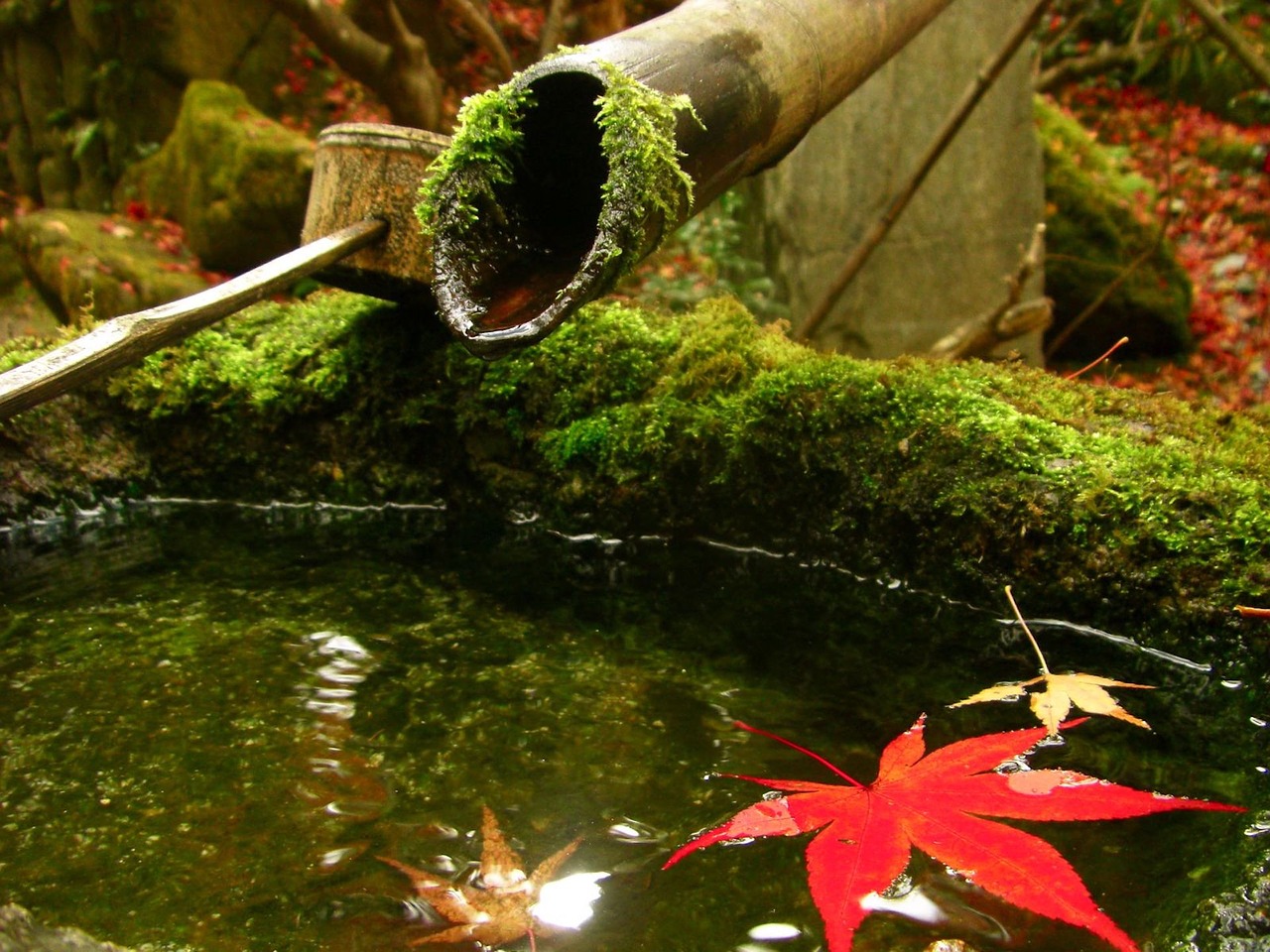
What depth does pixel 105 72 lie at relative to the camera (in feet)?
27.8

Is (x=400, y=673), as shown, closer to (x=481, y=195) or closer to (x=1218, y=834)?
(x=481, y=195)

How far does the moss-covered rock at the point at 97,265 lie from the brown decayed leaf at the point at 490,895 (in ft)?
19.7

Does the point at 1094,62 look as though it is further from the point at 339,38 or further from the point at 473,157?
the point at 473,157

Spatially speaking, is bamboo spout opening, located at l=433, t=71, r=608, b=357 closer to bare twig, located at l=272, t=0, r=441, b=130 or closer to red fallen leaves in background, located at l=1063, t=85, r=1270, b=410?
bare twig, located at l=272, t=0, r=441, b=130

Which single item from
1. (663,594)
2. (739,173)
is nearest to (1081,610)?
(663,594)

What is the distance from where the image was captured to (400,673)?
220 centimetres

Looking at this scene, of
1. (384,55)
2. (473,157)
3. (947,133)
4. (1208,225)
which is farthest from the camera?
(1208,225)

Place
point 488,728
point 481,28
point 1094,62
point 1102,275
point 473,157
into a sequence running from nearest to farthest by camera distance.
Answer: point 488,728 → point 473,157 → point 481,28 → point 1102,275 → point 1094,62

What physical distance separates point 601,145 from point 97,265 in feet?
20.0

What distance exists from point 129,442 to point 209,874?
2296 millimetres

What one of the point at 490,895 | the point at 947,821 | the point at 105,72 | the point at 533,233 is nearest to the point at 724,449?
the point at 533,233

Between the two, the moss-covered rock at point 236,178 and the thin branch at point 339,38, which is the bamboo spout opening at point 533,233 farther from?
the moss-covered rock at point 236,178

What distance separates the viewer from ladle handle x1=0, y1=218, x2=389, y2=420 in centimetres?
229

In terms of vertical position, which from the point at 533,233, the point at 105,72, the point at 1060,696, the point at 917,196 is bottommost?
the point at 1060,696
